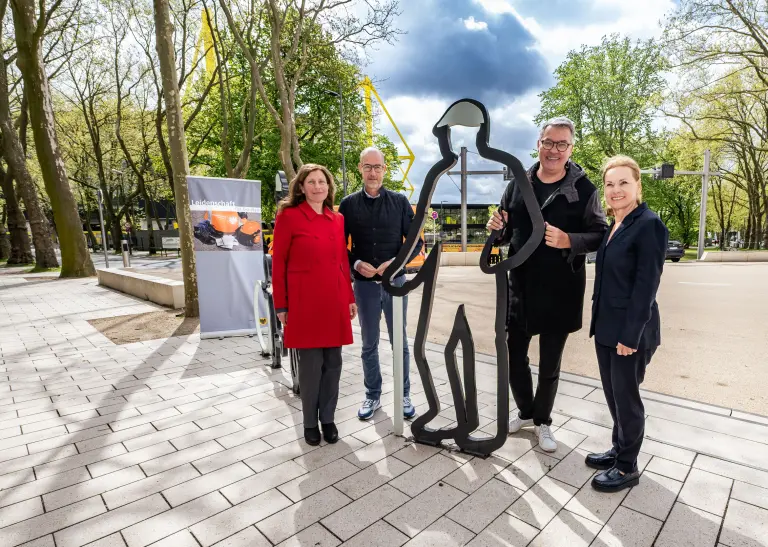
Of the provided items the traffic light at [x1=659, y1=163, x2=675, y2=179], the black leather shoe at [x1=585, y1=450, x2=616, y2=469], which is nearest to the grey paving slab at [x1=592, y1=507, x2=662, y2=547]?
the black leather shoe at [x1=585, y1=450, x2=616, y2=469]

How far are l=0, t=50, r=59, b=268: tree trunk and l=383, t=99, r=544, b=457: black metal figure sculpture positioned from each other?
1920 centimetres

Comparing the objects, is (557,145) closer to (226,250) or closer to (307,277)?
(307,277)

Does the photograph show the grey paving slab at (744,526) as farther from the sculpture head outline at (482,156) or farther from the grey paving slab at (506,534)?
the sculpture head outline at (482,156)

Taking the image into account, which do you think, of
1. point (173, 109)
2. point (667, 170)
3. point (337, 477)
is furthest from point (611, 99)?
point (337, 477)

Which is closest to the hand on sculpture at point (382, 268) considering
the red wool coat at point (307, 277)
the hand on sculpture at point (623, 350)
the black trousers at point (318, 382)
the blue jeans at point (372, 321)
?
the blue jeans at point (372, 321)

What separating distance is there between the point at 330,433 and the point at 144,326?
541 centimetres

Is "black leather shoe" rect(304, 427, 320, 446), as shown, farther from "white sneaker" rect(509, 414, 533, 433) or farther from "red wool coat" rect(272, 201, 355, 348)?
"white sneaker" rect(509, 414, 533, 433)

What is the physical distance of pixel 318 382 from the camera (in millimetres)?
3062

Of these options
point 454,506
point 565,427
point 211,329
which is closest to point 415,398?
point 565,427

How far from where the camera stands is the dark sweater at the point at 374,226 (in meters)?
3.28

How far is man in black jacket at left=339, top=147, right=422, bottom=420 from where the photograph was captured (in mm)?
3209

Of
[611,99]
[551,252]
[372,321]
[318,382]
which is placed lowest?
[318,382]

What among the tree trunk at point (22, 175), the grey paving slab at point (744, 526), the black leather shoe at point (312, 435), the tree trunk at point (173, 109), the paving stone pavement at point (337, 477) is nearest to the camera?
the grey paving slab at point (744, 526)

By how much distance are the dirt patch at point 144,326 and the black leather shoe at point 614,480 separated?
5780 mm
